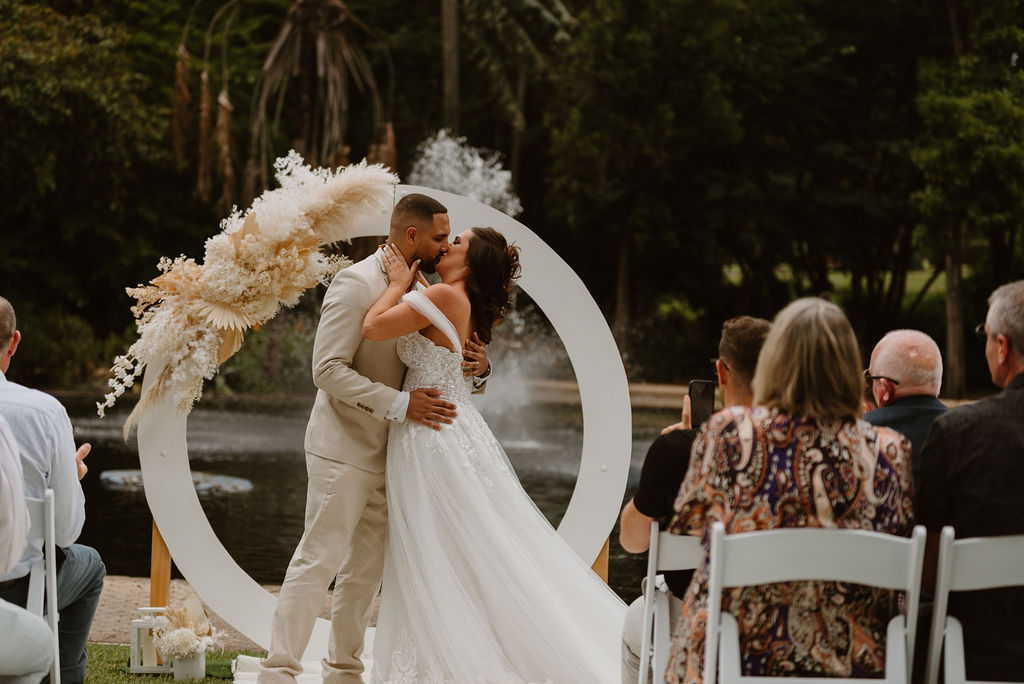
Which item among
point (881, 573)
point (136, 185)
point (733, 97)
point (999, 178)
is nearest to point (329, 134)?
point (136, 185)

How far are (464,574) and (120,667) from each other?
5.13 ft

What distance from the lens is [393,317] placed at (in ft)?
12.2

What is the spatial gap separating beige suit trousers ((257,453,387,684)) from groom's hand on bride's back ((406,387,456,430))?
276 mm

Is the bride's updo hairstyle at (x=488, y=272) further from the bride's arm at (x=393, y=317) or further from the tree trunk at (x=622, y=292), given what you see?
the tree trunk at (x=622, y=292)

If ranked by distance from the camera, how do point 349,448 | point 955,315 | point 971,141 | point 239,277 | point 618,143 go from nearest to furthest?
point 349,448 < point 239,277 < point 971,141 < point 955,315 < point 618,143

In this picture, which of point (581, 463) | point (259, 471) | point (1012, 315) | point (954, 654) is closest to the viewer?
point (954, 654)

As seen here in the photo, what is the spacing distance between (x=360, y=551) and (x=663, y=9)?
675 inches

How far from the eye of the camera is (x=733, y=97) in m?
20.8

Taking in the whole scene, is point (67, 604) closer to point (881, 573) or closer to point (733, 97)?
point (881, 573)

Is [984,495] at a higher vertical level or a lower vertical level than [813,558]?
higher

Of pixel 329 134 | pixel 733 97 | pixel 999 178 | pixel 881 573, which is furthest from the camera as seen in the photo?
pixel 733 97

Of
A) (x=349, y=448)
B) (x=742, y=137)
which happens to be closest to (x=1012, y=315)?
(x=349, y=448)

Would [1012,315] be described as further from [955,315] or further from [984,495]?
[955,315]

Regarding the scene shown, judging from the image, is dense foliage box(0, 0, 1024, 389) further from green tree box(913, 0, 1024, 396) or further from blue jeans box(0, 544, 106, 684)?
Answer: blue jeans box(0, 544, 106, 684)
